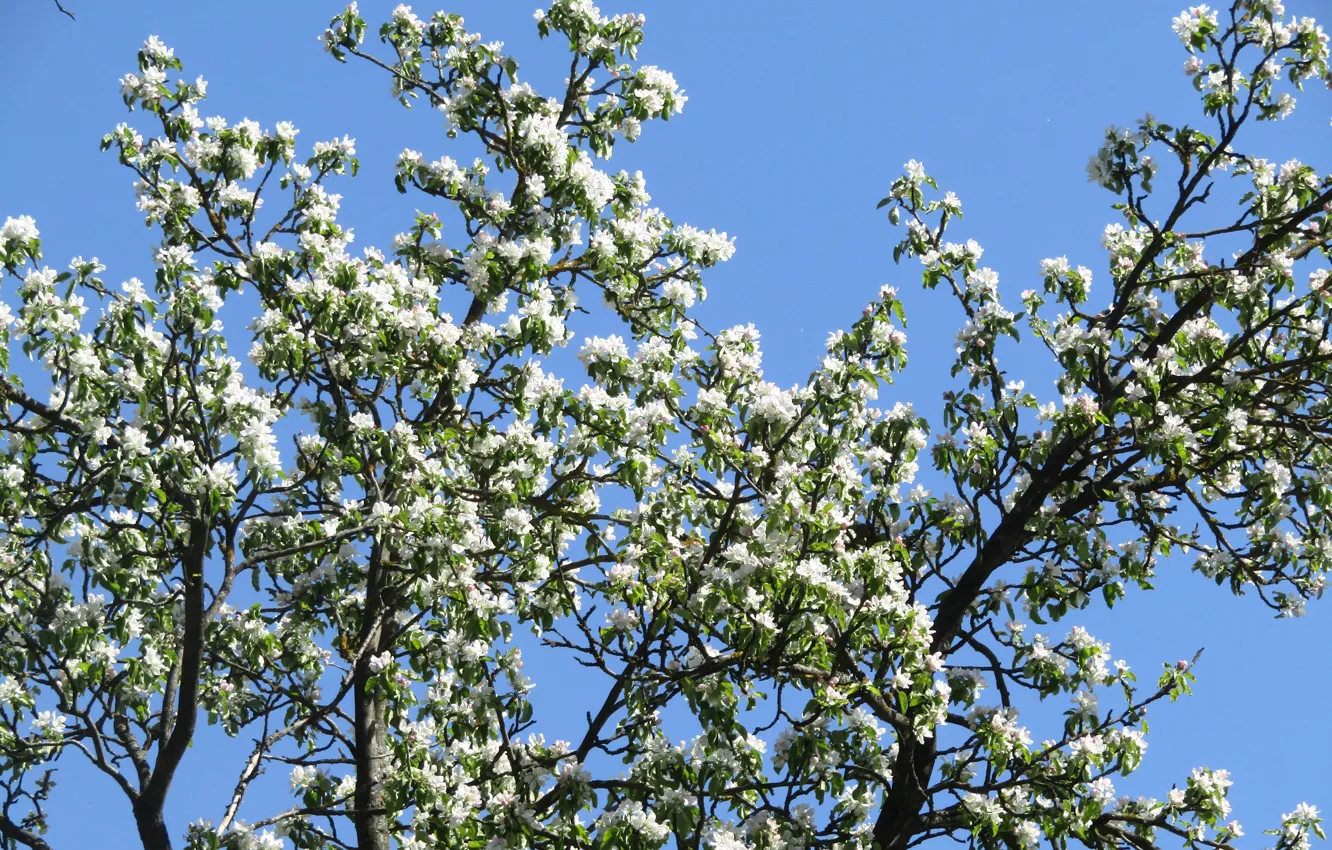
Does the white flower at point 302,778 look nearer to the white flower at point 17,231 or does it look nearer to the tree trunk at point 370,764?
the tree trunk at point 370,764

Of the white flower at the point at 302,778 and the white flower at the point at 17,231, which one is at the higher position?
the white flower at the point at 17,231

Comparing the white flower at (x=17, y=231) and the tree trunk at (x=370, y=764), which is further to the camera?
the tree trunk at (x=370, y=764)

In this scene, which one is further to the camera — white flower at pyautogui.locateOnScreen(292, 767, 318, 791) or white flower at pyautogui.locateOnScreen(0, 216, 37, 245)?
white flower at pyautogui.locateOnScreen(292, 767, 318, 791)

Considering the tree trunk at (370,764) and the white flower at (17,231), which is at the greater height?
the white flower at (17,231)

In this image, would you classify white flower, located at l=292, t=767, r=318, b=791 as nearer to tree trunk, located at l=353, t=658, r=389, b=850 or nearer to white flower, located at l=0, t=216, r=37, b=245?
tree trunk, located at l=353, t=658, r=389, b=850

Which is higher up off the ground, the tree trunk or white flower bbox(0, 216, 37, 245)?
white flower bbox(0, 216, 37, 245)

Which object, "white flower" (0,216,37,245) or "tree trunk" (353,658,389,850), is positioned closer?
"white flower" (0,216,37,245)

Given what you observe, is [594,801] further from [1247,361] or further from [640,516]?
[1247,361]

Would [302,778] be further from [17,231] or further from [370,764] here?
[17,231]

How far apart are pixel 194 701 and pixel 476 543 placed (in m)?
2.45

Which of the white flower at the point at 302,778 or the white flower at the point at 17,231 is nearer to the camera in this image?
the white flower at the point at 17,231

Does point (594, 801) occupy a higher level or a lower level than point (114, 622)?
lower

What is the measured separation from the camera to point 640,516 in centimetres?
1092

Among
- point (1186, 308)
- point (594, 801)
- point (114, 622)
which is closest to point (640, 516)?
point (594, 801)
